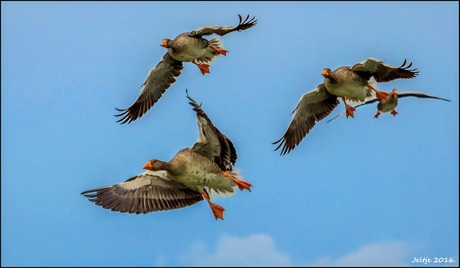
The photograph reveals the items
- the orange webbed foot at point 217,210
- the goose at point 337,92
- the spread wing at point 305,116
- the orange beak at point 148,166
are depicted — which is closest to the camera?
the orange beak at point 148,166

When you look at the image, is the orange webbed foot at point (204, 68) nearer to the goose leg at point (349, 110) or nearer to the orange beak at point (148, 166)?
the goose leg at point (349, 110)

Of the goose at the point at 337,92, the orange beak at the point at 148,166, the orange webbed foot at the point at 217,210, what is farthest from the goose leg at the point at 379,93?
the orange beak at the point at 148,166

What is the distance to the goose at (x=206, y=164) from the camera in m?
13.3

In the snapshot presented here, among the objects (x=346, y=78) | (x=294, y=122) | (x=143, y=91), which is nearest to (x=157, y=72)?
(x=143, y=91)

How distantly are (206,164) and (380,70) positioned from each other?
3.95 m

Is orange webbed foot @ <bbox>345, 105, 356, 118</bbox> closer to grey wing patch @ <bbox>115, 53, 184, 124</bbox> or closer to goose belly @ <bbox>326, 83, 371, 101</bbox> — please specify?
goose belly @ <bbox>326, 83, 371, 101</bbox>

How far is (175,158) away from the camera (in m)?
13.4

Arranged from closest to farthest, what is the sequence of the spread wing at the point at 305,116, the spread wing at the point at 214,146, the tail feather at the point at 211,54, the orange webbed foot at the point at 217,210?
1. the spread wing at the point at 214,146
2. the orange webbed foot at the point at 217,210
3. the spread wing at the point at 305,116
4. the tail feather at the point at 211,54

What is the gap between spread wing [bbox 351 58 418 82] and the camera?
15266 mm

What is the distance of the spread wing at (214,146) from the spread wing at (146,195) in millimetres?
673

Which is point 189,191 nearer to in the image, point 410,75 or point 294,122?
point 294,122

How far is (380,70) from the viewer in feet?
50.9

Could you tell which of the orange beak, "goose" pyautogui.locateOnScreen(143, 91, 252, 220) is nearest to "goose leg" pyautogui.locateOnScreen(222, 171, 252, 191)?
"goose" pyautogui.locateOnScreen(143, 91, 252, 220)

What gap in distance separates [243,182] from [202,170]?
2.29 feet
